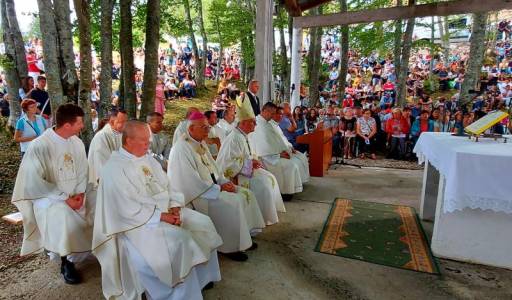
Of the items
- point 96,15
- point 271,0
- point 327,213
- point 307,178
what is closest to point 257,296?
point 327,213

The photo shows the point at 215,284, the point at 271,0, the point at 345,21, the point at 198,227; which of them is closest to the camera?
the point at 198,227

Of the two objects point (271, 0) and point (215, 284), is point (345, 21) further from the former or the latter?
point (215, 284)

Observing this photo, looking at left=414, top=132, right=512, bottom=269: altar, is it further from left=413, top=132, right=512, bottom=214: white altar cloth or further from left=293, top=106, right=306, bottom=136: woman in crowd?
left=293, top=106, right=306, bottom=136: woman in crowd

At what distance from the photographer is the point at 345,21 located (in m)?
8.33

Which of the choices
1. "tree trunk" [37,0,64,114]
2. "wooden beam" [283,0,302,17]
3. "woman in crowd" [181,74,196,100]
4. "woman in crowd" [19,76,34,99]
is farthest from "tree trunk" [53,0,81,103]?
"woman in crowd" [181,74,196,100]

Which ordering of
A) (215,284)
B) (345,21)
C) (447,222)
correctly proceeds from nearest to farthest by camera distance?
1. (215,284)
2. (447,222)
3. (345,21)

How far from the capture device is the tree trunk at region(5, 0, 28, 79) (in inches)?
340

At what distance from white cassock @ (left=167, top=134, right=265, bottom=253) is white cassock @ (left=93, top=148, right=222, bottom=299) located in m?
0.76

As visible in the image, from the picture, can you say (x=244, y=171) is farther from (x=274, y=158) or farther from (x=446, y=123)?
(x=446, y=123)

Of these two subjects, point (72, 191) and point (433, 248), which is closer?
point (72, 191)

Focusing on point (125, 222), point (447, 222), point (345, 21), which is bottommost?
point (447, 222)

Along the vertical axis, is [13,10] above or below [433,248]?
above

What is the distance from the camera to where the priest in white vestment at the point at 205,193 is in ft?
12.6

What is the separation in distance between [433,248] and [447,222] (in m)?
0.35
